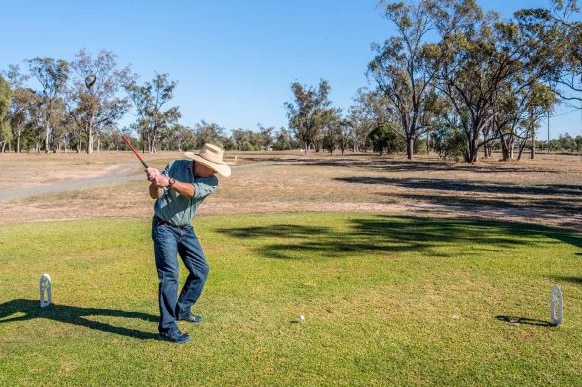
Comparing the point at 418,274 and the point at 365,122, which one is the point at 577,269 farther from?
the point at 365,122

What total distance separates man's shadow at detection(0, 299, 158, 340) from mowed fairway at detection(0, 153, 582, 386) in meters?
0.02

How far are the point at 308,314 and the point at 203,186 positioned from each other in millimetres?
1970

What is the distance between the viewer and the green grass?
15.0 ft

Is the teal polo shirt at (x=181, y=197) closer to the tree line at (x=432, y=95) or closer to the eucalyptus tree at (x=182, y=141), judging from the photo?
the tree line at (x=432, y=95)

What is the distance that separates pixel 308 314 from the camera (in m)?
6.06

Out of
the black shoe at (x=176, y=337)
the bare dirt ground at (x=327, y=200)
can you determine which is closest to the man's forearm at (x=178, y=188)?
the black shoe at (x=176, y=337)

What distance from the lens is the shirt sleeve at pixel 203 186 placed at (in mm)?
5223

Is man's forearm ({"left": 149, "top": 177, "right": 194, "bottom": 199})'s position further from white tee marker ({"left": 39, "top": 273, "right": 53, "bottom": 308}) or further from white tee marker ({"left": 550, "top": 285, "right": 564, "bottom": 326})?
white tee marker ({"left": 550, "top": 285, "right": 564, "bottom": 326})

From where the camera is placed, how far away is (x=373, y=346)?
5.10 metres

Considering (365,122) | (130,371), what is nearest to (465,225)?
(130,371)

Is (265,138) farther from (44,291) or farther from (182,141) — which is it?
(44,291)

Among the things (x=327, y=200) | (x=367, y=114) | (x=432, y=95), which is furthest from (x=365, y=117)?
(x=327, y=200)

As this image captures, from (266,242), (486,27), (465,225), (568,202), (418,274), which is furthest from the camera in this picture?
(486,27)

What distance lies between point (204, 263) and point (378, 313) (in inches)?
82.0
